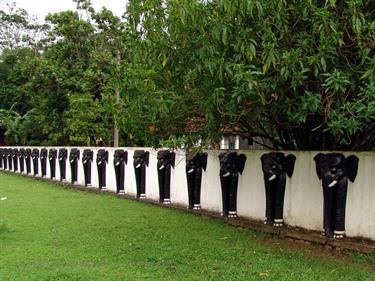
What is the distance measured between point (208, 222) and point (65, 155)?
962 centimetres

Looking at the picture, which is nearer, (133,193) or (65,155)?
(133,193)

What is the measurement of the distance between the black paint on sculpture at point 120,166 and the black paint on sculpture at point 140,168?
0.81 meters

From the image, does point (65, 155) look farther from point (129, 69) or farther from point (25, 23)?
point (25, 23)

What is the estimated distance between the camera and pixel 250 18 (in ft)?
18.8

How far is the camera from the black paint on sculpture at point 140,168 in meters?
12.8

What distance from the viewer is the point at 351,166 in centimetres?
730

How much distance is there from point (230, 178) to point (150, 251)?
2948 mm

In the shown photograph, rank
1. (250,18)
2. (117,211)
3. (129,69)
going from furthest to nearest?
1. (117,211)
2. (129,69)
3. (250,18)

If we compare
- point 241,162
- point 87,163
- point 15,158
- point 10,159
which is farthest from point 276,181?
point 10,159

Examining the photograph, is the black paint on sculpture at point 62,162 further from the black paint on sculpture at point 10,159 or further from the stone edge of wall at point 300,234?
the black paint on sculpture at point 10,159

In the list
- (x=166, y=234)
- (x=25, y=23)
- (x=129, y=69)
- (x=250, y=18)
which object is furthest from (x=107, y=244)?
(x=25, y=23)

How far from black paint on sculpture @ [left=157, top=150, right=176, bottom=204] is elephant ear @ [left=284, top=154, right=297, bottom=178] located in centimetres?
376

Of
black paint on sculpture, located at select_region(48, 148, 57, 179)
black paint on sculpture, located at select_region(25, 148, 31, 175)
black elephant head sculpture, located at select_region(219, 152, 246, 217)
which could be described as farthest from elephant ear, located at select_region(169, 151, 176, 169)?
black paint on sculpture, located at select_region(25, 148, 31, 175)

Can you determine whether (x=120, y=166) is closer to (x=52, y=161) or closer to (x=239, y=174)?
(x=239, y=174)
